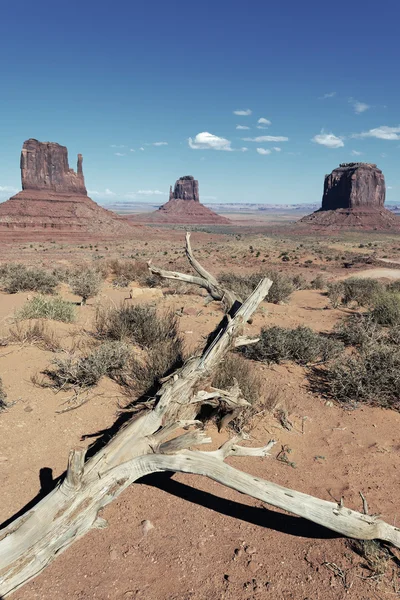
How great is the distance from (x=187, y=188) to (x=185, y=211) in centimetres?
1622

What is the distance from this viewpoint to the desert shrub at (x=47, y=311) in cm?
792

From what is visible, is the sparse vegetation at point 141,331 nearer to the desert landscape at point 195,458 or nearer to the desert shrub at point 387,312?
the desert landscape at point 195,458

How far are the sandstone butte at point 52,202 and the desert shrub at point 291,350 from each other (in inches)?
2457

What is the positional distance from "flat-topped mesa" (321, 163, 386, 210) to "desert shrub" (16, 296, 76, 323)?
10935 cm

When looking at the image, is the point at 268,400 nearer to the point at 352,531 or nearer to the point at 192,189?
the point at 352,531

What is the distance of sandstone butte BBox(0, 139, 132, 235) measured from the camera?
209ft

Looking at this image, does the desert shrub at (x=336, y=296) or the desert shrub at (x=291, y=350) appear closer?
the desert shrub at (x=291, y=350)

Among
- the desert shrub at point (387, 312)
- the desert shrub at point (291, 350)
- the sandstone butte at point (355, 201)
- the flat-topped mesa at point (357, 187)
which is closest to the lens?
the desert shrub at point (291, 350)

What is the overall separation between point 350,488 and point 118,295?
10.4 meters

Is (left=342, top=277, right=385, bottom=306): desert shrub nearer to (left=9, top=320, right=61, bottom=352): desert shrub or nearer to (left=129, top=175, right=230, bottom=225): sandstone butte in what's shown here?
(left=9, top=320, right=61, bottom=352): desert shrub

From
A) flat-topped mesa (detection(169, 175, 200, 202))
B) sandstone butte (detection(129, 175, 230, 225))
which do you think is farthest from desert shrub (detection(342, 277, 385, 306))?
flat-topped mesa (detection(169, 175, 200, 202))

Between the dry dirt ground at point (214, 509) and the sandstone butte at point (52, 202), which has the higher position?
the sandstone butte at point (52, 202)

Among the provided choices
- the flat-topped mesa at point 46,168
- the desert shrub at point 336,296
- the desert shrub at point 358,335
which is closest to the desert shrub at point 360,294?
the desert shrub at point 336,296

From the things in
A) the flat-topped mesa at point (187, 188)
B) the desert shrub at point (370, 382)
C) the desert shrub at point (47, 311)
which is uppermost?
the flat-topped mesa at point (187, 188)
